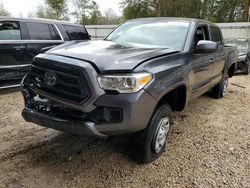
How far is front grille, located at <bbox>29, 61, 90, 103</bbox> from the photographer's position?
91.4 inches

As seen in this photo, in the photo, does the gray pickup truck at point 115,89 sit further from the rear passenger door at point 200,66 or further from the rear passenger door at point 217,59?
the rear passenger door at point 217,59

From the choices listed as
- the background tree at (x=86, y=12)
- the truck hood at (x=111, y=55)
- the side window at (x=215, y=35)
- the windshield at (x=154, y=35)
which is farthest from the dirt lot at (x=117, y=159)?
the background tree at (x=86, y=12)

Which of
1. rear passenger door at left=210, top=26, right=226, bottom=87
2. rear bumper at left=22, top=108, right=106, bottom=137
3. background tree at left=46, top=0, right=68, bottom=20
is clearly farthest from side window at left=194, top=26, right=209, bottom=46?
background tree at left=46, top=0, right=68, bottom=20

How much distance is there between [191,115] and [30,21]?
4303 mm

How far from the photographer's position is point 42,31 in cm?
609

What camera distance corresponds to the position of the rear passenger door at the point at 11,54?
5324 mm

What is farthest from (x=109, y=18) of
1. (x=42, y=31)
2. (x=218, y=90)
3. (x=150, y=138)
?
(x=150, y=138)

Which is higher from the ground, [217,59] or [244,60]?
[217,59]

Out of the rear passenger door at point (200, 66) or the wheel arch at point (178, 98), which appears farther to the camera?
the rear passenger door at point (200, 66)

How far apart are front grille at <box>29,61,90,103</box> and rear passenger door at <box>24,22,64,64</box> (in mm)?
3066

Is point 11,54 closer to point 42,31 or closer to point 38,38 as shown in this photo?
point 38,38

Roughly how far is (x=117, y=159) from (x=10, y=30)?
415cm

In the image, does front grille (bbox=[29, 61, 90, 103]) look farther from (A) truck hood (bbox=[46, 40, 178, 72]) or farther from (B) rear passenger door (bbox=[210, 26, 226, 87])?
(B) rear passenger door (bbox=[210, 26, 226, 87])

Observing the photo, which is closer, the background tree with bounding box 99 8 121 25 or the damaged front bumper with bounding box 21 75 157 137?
the damaged front bumper with bounding box 21 75 157 137
